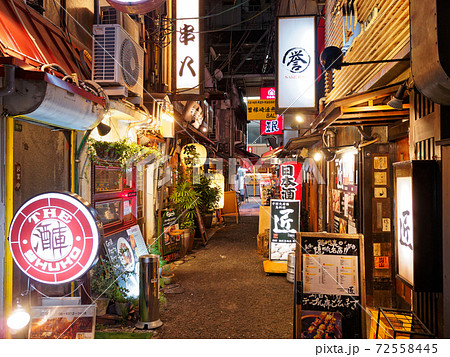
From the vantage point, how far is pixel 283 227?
36.2 feet

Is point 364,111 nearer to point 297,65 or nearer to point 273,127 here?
point 297,65

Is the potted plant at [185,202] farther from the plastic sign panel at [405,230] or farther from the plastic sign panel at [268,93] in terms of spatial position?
the plastic sign panel at [405,230]

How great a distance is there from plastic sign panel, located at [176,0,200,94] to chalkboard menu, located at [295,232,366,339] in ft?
22.9

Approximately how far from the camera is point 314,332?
4.77 m

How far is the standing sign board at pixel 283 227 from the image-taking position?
10930 mm

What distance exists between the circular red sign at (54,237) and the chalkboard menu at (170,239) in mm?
Answer: 7341

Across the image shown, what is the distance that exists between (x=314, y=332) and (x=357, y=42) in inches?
272

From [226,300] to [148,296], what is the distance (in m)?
2.18

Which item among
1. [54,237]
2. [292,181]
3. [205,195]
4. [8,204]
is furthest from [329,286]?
[205,195]

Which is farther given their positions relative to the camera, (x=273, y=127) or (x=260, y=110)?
(x=273, y=127)

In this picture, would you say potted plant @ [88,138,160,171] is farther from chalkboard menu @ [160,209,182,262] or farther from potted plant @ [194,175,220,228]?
potted plant @ [194,175,220,228]

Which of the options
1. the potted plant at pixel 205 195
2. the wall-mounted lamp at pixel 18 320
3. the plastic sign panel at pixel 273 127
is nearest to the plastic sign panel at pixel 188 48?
the potted plant at pixel 205 195

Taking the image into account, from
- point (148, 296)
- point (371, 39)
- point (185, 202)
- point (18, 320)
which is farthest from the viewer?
point (185, 202)

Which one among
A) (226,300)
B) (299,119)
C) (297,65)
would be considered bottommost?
(226,300)
